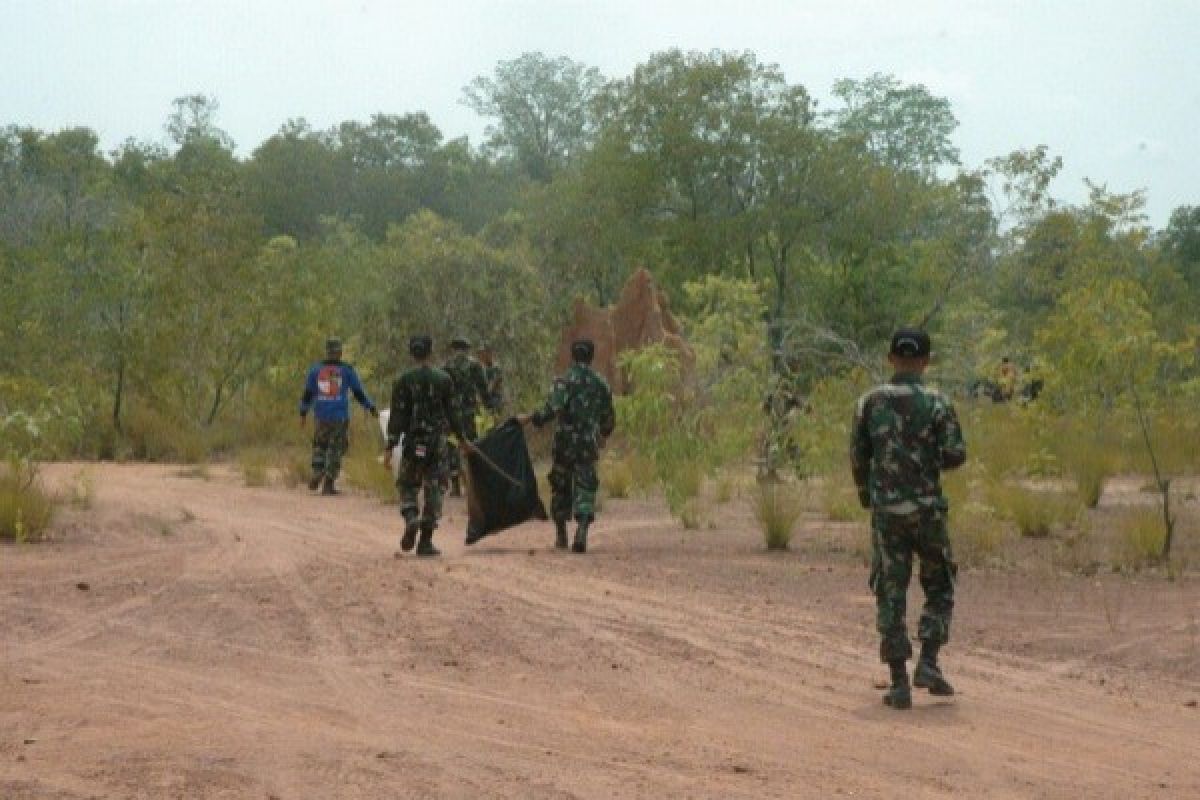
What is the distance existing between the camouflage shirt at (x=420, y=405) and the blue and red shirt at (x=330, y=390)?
638cm

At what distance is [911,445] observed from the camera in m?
8.74

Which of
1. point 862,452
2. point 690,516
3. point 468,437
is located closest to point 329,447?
point 468,437

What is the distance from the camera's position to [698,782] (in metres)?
6.95

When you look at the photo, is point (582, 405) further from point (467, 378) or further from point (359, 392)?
point (359, 392)

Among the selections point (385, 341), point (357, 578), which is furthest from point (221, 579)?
point (385, 341)

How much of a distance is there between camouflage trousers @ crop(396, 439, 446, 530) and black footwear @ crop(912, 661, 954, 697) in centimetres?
624

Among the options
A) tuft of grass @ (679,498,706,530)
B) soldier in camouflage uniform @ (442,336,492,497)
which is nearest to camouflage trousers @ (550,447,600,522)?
tuft of grass @ (679,498,706,530)

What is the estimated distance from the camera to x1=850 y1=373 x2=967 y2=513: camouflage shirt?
28.6 ft

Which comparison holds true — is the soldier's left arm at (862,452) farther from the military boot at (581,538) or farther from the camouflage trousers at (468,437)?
the camouflage trousers at (468,437)

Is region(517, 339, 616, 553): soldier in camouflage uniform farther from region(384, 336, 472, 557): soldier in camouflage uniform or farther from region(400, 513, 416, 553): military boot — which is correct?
region(400, 513, 416, 553): military boot

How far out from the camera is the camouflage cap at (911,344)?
8750mm

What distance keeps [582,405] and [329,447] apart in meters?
6.48

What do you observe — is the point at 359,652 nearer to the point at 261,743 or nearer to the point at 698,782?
the point at 261,743

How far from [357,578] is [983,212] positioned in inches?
691
